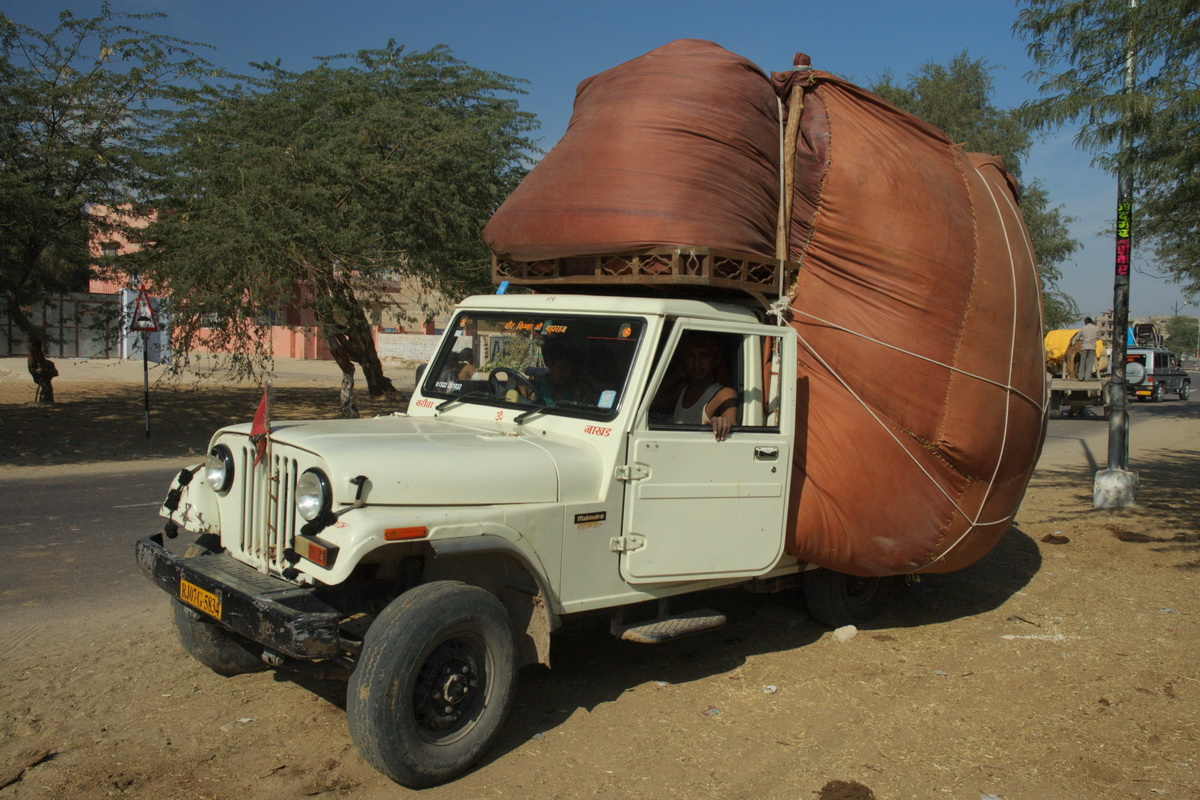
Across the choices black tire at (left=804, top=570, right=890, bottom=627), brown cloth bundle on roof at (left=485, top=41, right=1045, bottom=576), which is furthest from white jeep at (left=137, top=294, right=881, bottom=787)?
black tire at (left=804, top=570, right=890, bottom=627)

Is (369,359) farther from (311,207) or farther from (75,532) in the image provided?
(75,532)

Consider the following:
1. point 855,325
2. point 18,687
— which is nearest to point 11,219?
point 18,687

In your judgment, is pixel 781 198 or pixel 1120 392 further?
pixel 1120 392

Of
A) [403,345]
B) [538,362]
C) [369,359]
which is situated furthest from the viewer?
[403,345]

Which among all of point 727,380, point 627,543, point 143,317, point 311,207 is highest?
point 311,207

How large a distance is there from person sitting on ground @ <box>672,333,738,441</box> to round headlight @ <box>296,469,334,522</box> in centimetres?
190

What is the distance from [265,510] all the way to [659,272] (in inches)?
88.5

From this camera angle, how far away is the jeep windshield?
463cm

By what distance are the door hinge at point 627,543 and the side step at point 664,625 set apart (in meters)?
0.42

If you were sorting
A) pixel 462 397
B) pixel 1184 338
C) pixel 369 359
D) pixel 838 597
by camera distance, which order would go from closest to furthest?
pixel 462 397, pixel 838 597, pixel 369 359, pixel 1184 338

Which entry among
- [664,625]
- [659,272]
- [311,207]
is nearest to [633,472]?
[664,625]

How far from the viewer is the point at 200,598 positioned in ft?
13.0

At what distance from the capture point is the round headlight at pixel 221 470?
4.30 m

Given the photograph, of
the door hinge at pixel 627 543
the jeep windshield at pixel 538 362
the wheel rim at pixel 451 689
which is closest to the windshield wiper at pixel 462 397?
the jeep windshield at pixel 538 362
